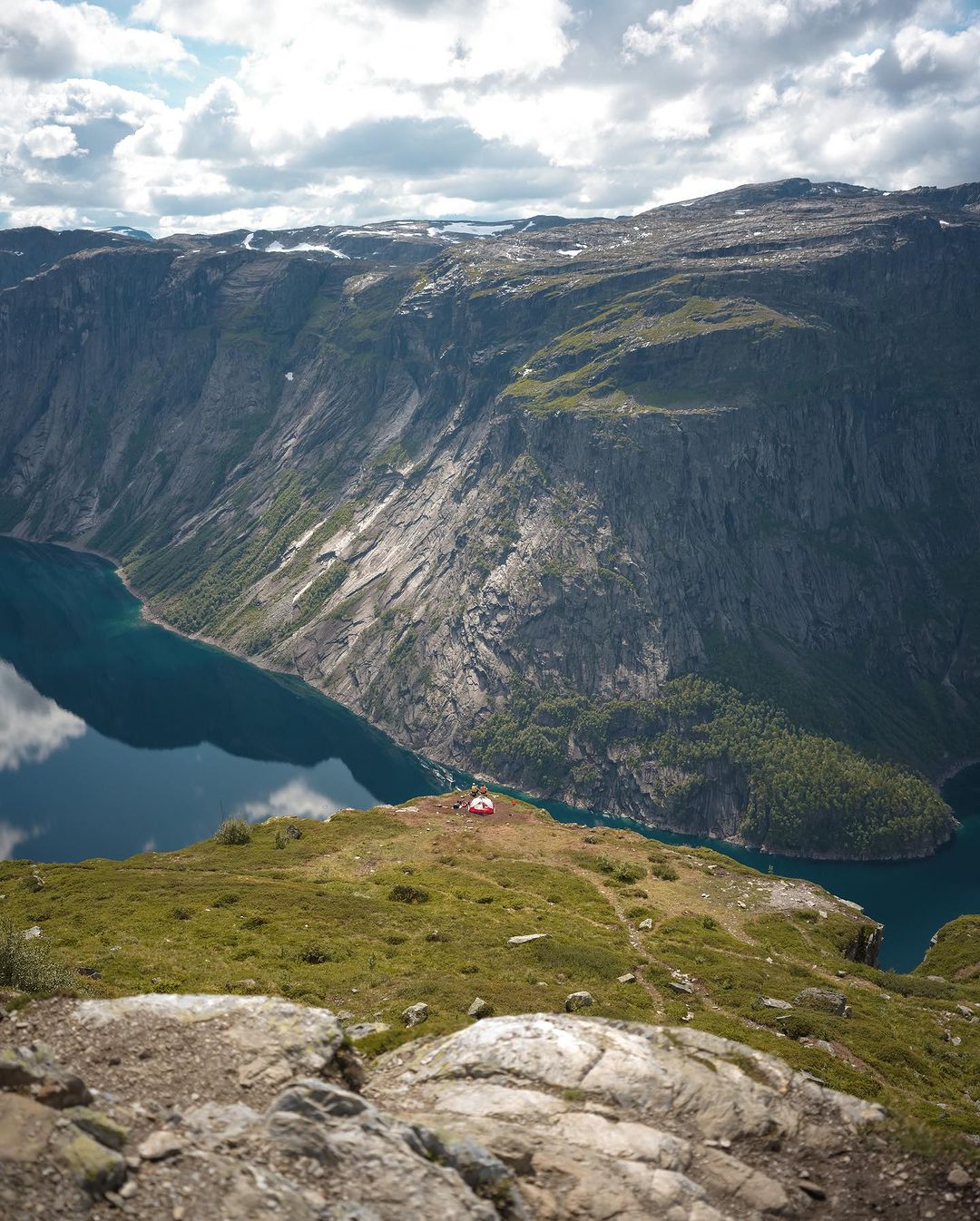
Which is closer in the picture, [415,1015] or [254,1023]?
[254,1023]

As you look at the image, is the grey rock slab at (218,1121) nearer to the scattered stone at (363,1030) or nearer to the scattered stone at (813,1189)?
the scattered stone at (363,1030)

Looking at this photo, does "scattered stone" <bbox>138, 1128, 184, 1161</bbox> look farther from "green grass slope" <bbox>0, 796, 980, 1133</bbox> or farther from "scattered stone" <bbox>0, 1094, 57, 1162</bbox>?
"green grass slope" <bbox>0, 796, 980, 1133</bbox>

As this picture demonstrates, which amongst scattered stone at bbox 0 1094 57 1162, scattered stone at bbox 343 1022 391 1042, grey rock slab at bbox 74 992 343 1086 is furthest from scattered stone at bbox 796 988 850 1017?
scattered stone at bbox 0 1094 57 1162

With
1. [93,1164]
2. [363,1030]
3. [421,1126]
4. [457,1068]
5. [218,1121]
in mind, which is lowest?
[363,1030]

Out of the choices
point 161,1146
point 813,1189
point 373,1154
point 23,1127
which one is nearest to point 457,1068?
point 373,1154

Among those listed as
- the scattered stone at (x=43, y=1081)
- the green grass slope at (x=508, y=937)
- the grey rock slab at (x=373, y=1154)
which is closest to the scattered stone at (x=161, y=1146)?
the scattered stone at (x=43, y=1081)

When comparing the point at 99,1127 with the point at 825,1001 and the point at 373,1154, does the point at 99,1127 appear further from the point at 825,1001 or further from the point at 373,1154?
the point at 825,1001
